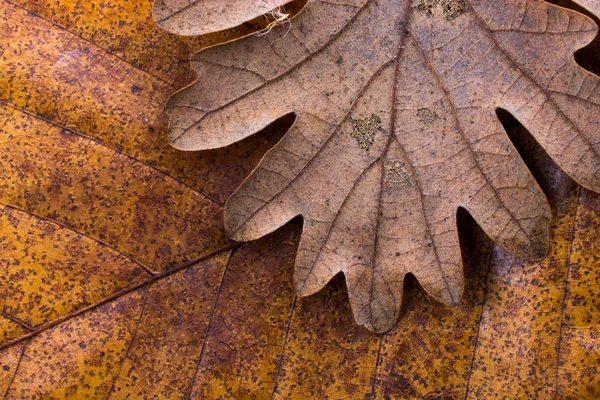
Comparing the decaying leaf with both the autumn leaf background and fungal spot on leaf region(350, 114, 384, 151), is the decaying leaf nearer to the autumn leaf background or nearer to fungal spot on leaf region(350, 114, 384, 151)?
the autumn leaf background

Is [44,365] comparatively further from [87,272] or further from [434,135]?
[434,135]

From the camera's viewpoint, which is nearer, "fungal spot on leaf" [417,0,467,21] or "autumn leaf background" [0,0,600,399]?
"fungal spot on leaf" [417,0,467,21]

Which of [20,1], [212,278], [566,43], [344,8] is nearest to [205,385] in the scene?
[212,278]

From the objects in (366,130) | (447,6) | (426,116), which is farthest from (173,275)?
(447,6)

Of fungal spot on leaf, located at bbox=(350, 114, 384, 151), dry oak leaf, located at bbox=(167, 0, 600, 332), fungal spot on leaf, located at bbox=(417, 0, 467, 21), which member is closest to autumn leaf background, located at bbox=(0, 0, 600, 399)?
dry oak leaf, located at bbox=(167, 0, 600, 332)

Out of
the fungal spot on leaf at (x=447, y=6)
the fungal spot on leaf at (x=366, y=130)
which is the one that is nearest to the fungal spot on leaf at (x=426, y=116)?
the fungal spot on leaf at (x=366, y=130)

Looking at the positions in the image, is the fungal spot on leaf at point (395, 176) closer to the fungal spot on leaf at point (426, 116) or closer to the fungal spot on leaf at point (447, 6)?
the fungal spot on leaf at point (426, 116)

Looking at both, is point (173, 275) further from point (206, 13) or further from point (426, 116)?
point (426, 116)

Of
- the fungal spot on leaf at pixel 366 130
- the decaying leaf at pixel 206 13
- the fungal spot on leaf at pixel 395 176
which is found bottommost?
the fungal spot on leaf at pixel 395 176
